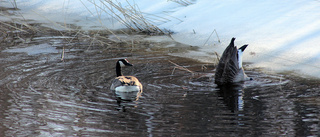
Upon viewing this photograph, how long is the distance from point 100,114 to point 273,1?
702cm

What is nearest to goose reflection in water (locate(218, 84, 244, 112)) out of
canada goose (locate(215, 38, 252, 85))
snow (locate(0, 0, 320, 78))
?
canada goose (locate(215, 38, 252, 85))

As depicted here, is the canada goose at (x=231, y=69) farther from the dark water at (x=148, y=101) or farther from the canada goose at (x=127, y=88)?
the canada goose at (x=127, y=88)

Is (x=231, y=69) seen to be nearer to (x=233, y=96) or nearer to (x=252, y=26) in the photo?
(x=233, y=96)

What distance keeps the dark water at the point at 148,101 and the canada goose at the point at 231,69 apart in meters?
0.19

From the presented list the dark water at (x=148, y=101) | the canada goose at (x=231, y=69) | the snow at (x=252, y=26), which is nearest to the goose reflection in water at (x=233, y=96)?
the dark water at (x=148, y=101)

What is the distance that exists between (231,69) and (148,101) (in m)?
1.86

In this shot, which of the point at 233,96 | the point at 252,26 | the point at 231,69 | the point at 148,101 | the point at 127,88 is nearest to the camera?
the point at 148,101

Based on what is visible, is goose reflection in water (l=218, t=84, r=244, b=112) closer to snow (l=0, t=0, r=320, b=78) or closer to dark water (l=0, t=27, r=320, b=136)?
dark water (l=0, t=27, r=320, b=136)

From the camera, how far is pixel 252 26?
9727 millimetres

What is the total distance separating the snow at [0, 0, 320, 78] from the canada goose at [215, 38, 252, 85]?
86cm

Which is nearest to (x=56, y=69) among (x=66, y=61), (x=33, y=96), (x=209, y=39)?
(x=66, y=61)

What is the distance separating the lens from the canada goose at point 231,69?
7.11 meters

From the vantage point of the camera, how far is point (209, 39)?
9766 millimetres

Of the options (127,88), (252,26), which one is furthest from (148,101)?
(252,26)
